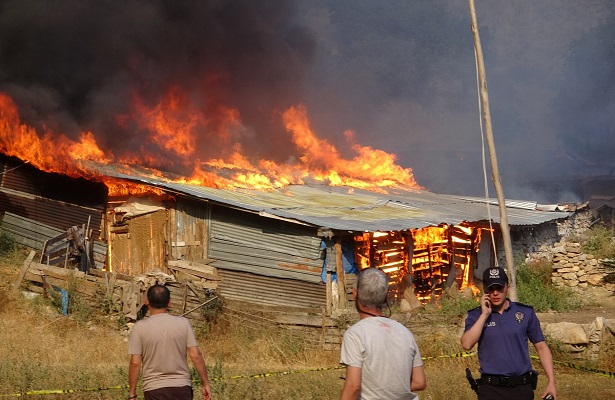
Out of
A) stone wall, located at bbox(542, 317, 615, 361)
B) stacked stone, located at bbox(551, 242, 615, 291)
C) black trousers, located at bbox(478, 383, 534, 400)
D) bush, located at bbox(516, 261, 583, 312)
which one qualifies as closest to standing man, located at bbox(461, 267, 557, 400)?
black trousers, located at bbox(478, 383, 534, 400)

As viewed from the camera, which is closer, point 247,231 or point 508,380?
point 508,380

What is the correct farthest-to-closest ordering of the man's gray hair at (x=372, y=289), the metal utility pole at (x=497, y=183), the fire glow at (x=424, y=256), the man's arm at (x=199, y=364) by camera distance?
the fire glow at (x=424, y=256), the metal utility pole at (x=497, y=183), the man's arm at (x=199, y=364), the man's gray hair at (x=372, y=289)

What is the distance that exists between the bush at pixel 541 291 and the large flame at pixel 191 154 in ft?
18.8

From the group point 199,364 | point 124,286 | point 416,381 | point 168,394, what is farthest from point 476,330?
point 124,286

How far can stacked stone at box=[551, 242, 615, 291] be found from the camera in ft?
63.4

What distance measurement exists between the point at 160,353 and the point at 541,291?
14658 millimetres

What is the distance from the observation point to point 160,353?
5.35 metres

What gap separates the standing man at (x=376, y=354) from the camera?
4.03 metres

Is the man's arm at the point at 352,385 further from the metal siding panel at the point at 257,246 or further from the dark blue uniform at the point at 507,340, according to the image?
the metal siding panel at the point at 257,246

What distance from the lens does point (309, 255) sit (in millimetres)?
15219

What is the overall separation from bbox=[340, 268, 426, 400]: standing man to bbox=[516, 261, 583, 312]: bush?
13365 millimetres

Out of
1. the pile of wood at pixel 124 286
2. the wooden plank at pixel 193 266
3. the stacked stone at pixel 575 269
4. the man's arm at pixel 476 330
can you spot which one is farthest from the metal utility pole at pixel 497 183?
the stacked stone at pixel 575 269

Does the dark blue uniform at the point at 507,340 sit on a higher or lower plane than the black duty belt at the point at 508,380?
higher

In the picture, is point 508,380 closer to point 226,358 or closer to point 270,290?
point 226,358
